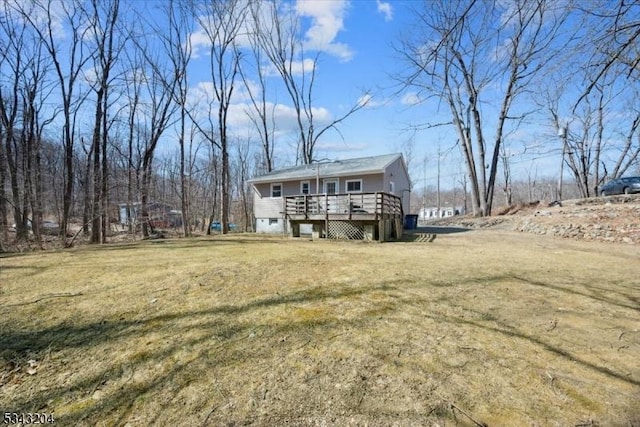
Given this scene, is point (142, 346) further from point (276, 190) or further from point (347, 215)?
point (276, 190)

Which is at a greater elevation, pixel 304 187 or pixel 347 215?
pixel 304 187

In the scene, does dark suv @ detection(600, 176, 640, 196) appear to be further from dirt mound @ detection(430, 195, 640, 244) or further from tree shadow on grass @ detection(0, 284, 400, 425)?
tree shadow on grass @ detection(0, 284, 400, 425)

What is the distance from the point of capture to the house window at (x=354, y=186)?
49.6 ft

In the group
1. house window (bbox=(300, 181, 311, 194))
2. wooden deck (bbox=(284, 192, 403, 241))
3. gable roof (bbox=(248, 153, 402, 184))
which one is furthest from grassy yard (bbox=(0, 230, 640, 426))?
house window (bbox=(300, 181, 311, 194))

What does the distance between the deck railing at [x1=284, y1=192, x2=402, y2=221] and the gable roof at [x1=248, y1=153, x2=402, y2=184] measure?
6.48ft

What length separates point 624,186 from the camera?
57.3 feet

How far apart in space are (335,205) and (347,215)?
5.07 ft

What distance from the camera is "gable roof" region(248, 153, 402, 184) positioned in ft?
47.7

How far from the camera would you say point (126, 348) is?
304 cm

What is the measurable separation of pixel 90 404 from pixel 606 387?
414 cm

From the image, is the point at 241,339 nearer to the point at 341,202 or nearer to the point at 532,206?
the point at 341,202

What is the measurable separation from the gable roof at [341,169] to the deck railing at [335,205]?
1975mm

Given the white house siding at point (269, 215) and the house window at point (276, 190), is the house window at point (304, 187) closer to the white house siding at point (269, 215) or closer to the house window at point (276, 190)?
the white house siding at point (269, 215)

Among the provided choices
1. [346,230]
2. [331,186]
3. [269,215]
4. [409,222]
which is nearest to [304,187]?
[331,186]
